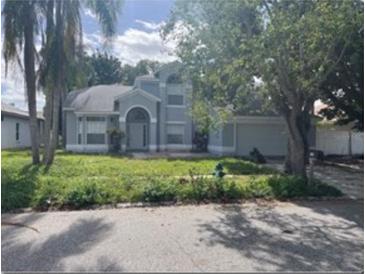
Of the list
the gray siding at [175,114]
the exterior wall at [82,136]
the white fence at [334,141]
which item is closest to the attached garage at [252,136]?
the white fence at [334,141]

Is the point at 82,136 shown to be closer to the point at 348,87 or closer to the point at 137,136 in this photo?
the point at 137,136

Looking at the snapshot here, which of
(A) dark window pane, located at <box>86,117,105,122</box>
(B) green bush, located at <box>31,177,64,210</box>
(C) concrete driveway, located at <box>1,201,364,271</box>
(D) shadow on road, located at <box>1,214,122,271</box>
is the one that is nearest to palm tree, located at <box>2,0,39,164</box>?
(B) green bush, located at <box>31,177,64,210</box>

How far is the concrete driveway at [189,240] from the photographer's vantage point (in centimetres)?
532

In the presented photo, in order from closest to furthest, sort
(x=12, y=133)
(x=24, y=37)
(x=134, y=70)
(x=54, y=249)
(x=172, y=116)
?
(x=54, y=249) → (x=24, y=37) → (x=172, y=116) → (x=12, y=133) → (x=134, y=70)

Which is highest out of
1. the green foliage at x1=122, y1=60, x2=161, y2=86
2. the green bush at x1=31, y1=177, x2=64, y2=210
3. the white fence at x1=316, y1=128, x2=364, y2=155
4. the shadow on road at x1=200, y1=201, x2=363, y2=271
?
the green foliage at x1=122, y1=60, x2=161, y2=86

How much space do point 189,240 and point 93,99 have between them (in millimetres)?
23517

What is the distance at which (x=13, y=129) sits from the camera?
31.5 m

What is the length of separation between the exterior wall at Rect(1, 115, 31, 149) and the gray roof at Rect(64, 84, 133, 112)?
463 centimetres

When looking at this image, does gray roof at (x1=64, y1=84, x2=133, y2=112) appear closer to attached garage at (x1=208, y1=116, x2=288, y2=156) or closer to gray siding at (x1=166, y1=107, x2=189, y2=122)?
gray siding at (x1=166, y1=107, x2=189, y2=122)

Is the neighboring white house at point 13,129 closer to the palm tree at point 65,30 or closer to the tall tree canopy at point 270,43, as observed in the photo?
the palm tree at point 65,30

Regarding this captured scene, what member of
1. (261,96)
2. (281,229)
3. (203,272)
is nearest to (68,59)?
(261,96)

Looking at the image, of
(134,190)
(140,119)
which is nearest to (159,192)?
(134,190)

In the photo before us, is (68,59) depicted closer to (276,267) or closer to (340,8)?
(340,8)

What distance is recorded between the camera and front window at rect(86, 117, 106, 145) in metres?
27.2
